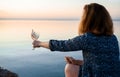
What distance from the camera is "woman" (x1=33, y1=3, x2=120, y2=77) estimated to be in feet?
16.4

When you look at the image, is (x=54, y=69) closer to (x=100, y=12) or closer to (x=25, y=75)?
(x=25, y=75)

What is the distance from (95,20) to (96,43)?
0.86ft

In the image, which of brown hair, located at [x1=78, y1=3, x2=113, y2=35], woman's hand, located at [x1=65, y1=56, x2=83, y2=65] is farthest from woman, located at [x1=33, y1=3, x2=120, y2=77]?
woman's hand, located at [x1=65, y1=56, x2=83, y2=65]

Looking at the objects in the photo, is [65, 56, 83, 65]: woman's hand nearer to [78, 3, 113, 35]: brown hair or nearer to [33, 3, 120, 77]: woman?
[33, 3, 120, 77]: woman

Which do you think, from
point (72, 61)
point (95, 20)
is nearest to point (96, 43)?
point (95, 20)

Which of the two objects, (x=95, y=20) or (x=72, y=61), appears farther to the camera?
(x=72, y=61)

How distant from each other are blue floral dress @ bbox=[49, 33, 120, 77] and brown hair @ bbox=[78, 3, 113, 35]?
2.7 inches

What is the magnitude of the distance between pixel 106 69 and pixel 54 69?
1626 centimetres

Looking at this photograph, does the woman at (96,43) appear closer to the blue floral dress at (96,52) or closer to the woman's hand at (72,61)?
the blue floral dress at (96,52)

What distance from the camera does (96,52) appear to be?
503 cm

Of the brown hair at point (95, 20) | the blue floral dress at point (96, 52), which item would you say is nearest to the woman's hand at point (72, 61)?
the blue floral dress at point (96, 52)

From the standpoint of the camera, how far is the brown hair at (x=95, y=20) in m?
4.99

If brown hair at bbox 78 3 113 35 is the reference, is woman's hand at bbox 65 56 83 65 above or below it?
below

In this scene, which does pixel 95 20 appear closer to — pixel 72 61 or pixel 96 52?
pixel 96 52
